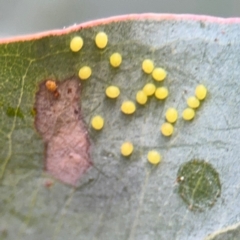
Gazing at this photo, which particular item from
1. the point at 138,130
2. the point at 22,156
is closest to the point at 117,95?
the point at 138,130

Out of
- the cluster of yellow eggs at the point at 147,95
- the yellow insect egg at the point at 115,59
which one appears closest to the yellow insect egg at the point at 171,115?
the cluster of yellow eggs at the point at 147,95

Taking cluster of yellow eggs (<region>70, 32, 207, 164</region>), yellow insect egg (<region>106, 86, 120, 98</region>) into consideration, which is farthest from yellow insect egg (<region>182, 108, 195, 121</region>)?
yellow insect egg (<region>106, 86, 120, 98</region>)

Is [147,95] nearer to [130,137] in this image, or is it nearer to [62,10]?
[130,137]

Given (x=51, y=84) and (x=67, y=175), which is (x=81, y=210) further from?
(x=51, y=84)

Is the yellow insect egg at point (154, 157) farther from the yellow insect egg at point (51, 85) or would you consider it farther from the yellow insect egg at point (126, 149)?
the yellow insect egg at point (51, 85)

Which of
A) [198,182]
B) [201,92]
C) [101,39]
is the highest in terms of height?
[101,39]

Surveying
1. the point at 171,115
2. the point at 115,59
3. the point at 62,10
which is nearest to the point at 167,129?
the point at 171,115
